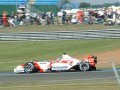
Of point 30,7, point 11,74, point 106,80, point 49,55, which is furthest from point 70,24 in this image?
point 106,80

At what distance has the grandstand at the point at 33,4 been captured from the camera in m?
51.2

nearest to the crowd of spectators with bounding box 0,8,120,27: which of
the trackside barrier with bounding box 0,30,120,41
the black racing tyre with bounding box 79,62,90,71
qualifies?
the trackside barrier with bounding box 0,30,120,41

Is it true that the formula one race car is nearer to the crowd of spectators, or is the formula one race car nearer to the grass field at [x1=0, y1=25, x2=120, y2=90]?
the grass field at [x1=0, y1=25, x2=120, y2=90]

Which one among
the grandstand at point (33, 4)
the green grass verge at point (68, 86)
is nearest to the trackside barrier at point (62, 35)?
the green grass verge at point (68, 86)

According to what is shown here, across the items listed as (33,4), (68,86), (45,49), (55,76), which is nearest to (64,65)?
(55,76)

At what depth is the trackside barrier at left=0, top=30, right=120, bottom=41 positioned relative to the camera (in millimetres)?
31625

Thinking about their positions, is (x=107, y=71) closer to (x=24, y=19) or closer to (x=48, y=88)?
(x=48, y=88)

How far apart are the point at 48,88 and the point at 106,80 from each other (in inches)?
93.6

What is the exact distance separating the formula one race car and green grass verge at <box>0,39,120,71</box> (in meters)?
2.29

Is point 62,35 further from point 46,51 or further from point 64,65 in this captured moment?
point 64,65

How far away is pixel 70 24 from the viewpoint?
42.1m

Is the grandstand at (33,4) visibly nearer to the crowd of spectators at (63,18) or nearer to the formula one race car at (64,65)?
the crowd of spectators at (63,18)

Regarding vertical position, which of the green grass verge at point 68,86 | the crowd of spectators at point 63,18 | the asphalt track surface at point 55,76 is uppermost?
the green grass verge at point 68,86

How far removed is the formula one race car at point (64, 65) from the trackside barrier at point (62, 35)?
1227 centimetres
